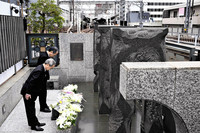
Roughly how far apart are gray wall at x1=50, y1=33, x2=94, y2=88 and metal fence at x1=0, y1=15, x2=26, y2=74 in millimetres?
2161

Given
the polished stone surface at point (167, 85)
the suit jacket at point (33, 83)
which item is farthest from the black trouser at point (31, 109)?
the polished stone surface at point (167, 85)

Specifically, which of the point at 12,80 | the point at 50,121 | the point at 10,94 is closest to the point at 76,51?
the point at 12,80

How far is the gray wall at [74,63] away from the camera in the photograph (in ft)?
38.0

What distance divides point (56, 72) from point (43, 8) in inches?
163

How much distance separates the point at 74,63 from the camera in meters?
12.0

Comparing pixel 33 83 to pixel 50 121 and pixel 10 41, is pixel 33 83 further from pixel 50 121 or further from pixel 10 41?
pixel 10 41

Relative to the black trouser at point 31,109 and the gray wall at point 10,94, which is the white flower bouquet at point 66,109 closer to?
the black trouser at point 31,109

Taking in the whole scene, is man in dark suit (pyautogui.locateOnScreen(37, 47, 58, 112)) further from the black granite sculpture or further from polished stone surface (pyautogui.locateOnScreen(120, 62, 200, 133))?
polished stone surface (pyautogui.locateOnScreen(120, 62, 200, 133))

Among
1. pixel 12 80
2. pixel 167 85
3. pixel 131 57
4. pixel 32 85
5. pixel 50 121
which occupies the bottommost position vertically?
pixel 50 121

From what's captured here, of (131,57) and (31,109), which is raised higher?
(131,57)

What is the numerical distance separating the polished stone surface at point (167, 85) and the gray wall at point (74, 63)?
850 centimetres

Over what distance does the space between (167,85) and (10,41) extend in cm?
676

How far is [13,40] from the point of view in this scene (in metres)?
8.70

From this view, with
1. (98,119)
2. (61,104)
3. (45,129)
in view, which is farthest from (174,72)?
(98,119)
